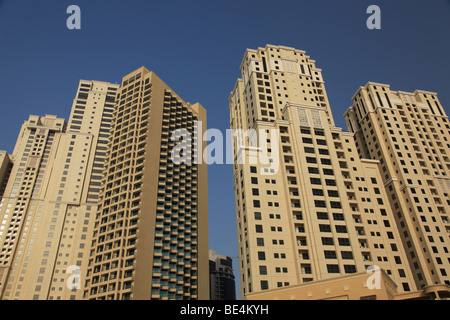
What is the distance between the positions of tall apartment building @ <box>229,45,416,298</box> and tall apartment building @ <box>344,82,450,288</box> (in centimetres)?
1009

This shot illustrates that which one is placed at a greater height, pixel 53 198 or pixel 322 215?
pixel 53 198

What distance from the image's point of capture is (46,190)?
359 ft

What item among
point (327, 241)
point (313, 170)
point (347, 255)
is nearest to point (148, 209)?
point (313, 170)

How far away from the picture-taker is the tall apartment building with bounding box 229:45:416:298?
5766 centimetres

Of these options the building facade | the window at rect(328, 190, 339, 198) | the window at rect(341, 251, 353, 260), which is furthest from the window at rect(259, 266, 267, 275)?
the building facade

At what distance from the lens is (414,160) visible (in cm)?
8638

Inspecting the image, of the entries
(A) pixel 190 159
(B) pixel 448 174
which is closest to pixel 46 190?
(A) pixel 190 159

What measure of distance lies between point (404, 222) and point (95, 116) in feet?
339

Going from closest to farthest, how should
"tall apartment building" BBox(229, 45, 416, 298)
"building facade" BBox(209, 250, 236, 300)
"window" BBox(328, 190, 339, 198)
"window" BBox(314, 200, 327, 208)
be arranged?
1. "tall apartment building" BBox(229, 45, 416, 298)
2. "window" BBox(314, 200, 327, 208)
3. "window" BBox(328, 190, 339, 198)
4. "building facade" BBox(209, 250, 236, 300)

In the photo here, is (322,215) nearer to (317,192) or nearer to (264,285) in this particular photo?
(317,192)

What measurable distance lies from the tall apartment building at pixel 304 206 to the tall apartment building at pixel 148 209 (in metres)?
18.4

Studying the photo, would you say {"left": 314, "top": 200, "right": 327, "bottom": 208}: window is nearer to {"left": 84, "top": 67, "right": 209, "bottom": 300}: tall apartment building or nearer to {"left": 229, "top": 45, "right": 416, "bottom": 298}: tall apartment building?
{"left": 229, "top": 45, "right": 416, "bottom": 298}: tall apartment building

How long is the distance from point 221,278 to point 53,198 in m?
89.6

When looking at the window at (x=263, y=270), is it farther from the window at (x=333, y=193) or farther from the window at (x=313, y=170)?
the window at (x=313, y=170)
